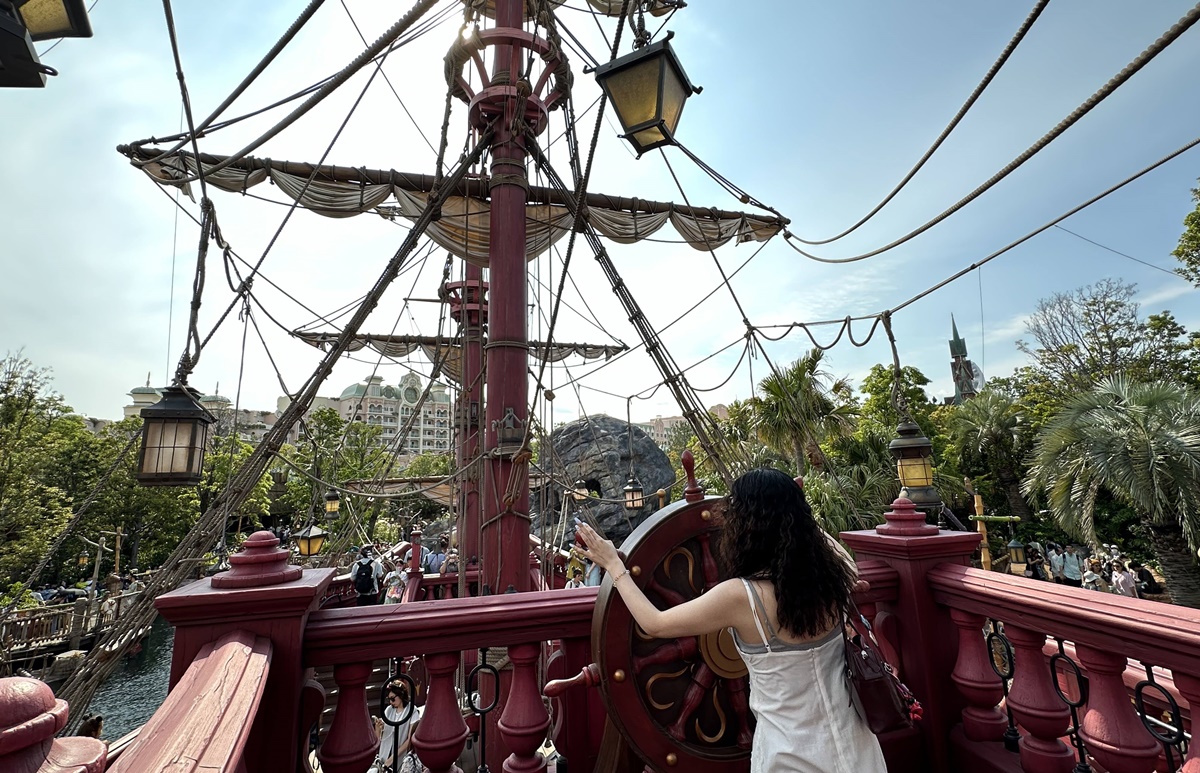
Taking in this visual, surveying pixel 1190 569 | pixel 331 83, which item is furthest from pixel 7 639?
pixel 1190 569

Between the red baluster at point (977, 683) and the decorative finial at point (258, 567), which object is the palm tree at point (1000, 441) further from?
the decorative finial at point (258, 567)

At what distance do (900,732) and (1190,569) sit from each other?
1442 cm

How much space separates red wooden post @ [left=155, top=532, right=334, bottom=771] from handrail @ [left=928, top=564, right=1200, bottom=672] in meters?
2.30

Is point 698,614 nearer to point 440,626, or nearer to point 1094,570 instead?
point 440,626

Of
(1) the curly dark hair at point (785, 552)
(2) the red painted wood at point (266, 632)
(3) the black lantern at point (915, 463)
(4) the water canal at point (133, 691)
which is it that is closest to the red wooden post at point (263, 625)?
(2) the red painted wood at point (266, 632)

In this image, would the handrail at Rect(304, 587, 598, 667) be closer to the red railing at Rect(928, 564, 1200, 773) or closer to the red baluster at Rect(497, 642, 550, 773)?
the red baluster at Rect(497, 642, 550, 773)

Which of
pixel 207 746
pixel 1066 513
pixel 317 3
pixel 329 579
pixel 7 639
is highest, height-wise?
pixel 317 3

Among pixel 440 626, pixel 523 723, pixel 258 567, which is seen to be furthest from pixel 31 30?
pixel 523 723

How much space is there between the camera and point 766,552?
4.75 feet

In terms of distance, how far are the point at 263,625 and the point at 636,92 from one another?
290 centimetres

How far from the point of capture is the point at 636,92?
9.36 ft

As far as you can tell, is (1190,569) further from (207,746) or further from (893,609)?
(207,746)

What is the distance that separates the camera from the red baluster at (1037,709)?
173 cm

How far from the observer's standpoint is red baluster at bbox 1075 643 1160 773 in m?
1.50
